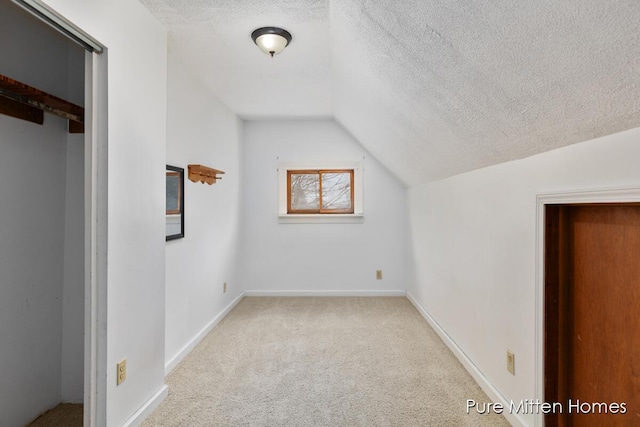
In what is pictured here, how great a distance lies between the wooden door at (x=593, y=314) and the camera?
124cm

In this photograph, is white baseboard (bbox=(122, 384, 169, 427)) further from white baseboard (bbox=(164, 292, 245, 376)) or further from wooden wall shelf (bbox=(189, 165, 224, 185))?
wooden wall shelf (bbox=(189, 165, 224, 185))

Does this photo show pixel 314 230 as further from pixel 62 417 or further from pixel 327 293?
pixel 62 417

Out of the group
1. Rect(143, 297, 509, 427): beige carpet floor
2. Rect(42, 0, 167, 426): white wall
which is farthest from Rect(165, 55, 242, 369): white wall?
Rect(42, 0, 167, 426): white wall

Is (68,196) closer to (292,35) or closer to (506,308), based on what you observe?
(292,35)

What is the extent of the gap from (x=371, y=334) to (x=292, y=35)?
2.61m

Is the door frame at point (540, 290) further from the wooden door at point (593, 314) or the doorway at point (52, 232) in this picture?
the doorway at point (52, 232)

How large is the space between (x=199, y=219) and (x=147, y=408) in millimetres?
1582

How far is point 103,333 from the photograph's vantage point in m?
1.64

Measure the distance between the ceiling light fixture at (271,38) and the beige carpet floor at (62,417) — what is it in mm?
2517

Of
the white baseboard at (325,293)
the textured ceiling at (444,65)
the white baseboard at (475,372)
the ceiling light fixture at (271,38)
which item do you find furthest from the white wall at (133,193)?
the white baseboard at (325,293)

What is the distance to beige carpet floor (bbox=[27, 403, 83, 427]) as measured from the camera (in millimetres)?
1858

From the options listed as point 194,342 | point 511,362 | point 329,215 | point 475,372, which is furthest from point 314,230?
point 511,362

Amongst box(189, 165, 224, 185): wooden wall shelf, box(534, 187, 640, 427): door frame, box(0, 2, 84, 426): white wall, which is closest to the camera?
box(534, 187, 640, 427): door frame

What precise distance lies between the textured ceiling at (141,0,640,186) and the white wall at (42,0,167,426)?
0.33 m
